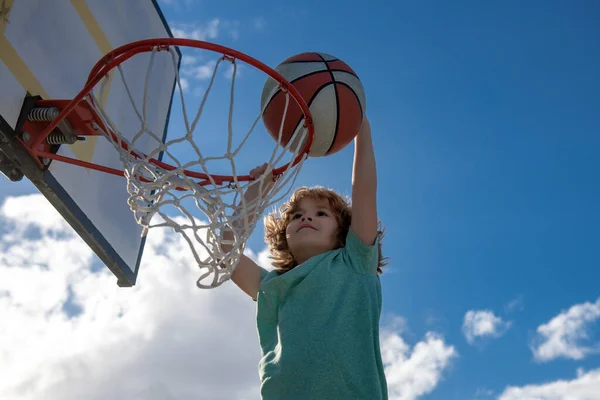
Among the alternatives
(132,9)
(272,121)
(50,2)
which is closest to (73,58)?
(50,2)

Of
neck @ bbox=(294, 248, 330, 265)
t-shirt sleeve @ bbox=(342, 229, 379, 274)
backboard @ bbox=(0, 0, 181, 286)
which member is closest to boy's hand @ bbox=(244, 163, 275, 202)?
neck @ bbox=(294, 248, 330, 265)

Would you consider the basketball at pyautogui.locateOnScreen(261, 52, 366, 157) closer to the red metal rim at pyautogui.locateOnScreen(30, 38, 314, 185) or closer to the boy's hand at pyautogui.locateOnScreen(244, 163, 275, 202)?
the red metal rim at pyautogui.locateOnScreen(30, 38, 314, 185)

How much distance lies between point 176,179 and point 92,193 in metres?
1.01

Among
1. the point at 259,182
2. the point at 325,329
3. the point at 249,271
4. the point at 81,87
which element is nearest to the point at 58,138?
the point at 81,87

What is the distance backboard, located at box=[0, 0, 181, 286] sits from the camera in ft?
10.5

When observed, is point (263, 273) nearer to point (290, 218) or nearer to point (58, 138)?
point (290, 218)

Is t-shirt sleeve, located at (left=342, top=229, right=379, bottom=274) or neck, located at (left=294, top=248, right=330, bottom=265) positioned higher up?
neck, located at (left=294, top=248, right=330, bottom=265)

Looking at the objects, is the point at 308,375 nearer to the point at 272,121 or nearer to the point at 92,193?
the point at 272,121

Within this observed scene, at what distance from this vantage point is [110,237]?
12.7ft

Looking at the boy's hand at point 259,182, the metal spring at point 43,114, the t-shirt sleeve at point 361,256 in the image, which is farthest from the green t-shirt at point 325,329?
the metal spring at point 43,114

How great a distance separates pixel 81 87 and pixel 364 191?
1.80m

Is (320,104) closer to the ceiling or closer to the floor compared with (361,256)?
closer to the ceiling

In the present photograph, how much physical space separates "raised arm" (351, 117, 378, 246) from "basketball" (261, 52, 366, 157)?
11 cm

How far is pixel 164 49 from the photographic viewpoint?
3.00 metres
